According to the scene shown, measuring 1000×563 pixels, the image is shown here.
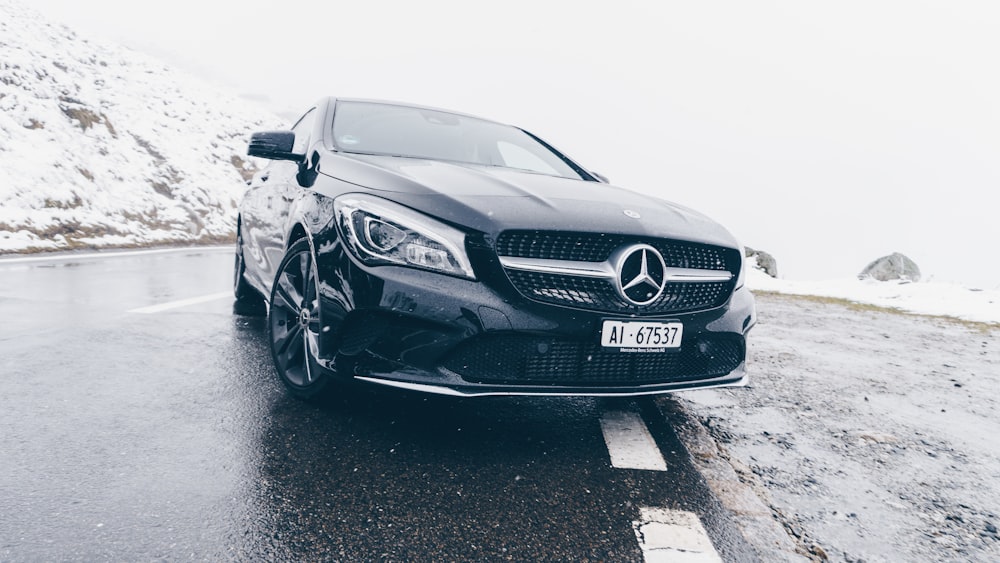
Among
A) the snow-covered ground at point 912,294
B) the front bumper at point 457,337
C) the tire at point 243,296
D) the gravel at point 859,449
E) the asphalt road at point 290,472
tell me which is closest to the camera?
the asphalt road at point 290,472

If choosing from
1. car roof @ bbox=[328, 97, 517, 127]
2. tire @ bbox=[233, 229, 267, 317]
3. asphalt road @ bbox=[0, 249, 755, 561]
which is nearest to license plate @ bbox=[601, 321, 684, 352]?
asphalt road @ bbox=[0, 249, 755, 561]

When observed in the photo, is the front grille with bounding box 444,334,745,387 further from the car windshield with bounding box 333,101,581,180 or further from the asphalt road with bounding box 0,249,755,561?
the car windshield with bounding box 333,101,581,180

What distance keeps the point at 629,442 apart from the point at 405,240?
1.27m

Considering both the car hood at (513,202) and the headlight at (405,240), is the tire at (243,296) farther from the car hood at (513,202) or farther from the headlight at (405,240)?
the headlight at (405,240)

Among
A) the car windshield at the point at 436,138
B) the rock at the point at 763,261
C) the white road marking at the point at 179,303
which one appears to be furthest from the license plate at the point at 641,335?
the rock at the point at 763,261

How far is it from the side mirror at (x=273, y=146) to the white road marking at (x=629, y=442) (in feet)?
6.67

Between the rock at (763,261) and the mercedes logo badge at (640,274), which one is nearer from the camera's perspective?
the mercedes logo badge at (640,274)

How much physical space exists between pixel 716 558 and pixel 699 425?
→ 51.0 inches

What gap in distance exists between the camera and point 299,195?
313 centimetres

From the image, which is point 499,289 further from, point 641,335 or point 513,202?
point 641,335

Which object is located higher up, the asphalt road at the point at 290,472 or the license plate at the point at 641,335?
the license plate at the point at 641,335

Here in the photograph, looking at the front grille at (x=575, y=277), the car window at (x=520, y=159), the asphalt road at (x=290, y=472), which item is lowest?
the asphalt road at (x=290, y=472)

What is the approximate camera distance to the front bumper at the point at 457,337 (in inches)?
89.4

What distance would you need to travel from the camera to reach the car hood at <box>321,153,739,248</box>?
7.89 ft
